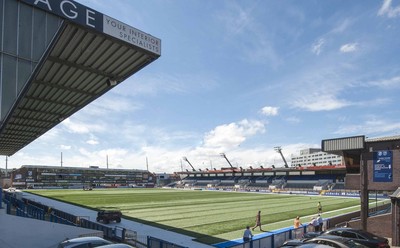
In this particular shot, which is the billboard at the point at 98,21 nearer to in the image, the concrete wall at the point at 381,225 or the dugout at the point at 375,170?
the dugout at the point at 375,170

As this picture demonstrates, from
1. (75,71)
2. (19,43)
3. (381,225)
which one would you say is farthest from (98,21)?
(381,225)

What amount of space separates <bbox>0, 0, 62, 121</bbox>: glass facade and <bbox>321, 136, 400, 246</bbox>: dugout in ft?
61.0

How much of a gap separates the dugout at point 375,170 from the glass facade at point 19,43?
1859 cm

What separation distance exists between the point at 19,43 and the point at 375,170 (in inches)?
813

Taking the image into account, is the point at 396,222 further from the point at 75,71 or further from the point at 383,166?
the point at 75,71

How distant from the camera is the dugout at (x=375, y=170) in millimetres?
19828

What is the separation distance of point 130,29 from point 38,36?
3502 mm

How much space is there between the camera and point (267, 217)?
32.3 meters

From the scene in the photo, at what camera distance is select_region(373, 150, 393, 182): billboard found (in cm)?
2008

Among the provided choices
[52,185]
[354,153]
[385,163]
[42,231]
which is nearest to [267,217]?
[354,153]

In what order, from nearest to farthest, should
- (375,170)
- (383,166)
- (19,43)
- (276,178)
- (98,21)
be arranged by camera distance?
(19,43) < (98,21) < (383,166) < (375,170) < (276,178)

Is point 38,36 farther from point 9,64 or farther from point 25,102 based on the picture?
point 25,102

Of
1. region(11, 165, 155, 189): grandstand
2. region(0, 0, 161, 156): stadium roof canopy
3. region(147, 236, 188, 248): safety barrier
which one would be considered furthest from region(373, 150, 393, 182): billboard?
region(11, 165, 155, 189): grandstand

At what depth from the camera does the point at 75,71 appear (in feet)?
56.1
